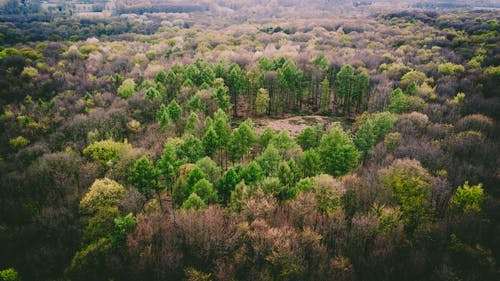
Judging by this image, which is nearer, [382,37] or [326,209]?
[326,209]

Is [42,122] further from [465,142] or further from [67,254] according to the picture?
[465,142]

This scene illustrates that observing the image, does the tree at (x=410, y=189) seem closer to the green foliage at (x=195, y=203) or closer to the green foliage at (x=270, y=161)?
the green foliage at (x=270, y=161)

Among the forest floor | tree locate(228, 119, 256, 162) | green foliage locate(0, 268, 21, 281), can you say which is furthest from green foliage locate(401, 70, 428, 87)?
green foliage locate(0, 268, 21, 281)

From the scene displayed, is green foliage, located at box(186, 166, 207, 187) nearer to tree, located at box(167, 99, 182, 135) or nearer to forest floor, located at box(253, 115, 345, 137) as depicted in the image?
tree, located at box(167, 99, 182, 135)

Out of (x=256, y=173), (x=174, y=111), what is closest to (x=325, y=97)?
(x=174, y=111)

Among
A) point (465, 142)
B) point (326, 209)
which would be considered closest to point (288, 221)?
point (326, 209)

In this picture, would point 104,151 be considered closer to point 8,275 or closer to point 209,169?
point 209,169
